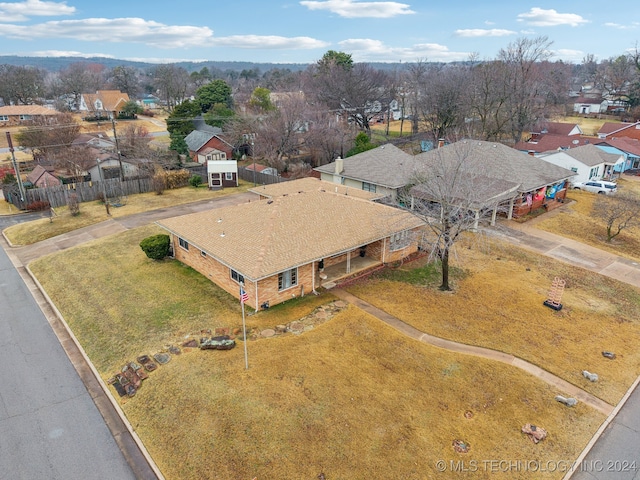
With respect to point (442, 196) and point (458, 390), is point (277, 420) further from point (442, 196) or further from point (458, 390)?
point (442, 196)

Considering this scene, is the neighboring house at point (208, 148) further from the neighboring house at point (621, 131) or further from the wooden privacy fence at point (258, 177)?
the neighboring house at point (621, 131)

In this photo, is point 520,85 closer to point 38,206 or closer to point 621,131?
point 621,131

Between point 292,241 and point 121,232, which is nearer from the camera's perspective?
point 292,241

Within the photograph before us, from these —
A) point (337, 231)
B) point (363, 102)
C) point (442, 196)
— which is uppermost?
point (363, 102)

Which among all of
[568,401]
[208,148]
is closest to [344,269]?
[568,401]

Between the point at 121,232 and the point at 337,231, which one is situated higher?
the point at 337,231

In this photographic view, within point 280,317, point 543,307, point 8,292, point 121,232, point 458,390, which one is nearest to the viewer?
point 458,390

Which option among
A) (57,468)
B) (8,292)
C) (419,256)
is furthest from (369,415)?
(8,292)
